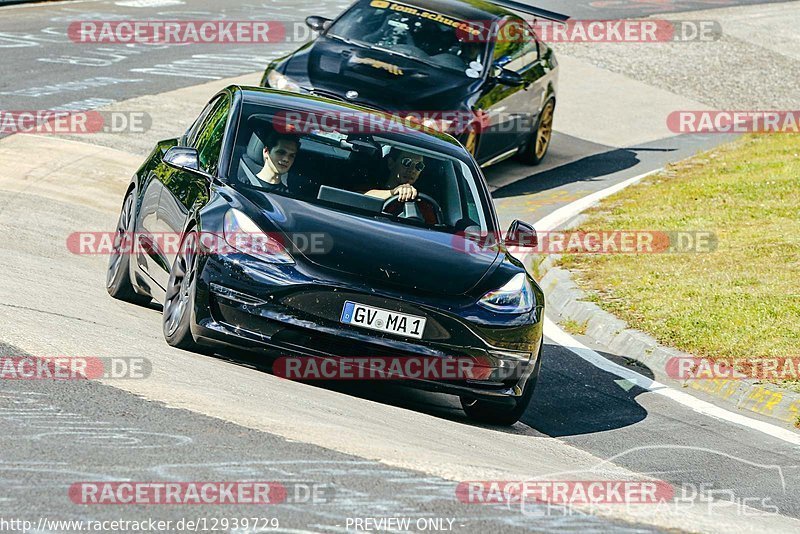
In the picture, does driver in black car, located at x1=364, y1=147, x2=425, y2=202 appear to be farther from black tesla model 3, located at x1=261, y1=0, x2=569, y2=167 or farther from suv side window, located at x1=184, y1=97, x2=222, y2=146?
black tesla model 3, located at x1=261, y1=0, x2=569, y2=167

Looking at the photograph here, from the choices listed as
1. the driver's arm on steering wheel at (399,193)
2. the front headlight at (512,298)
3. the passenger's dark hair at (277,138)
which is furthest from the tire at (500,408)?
the passenger's dark hair at (277,138)

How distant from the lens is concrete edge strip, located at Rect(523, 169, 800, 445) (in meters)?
9.07

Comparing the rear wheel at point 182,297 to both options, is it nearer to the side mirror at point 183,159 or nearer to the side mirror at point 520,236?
the side mirror at point 183,159

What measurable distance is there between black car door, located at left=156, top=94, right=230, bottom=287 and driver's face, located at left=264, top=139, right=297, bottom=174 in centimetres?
33

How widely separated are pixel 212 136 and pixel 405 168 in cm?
128

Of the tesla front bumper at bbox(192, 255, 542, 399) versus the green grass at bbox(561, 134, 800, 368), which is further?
the green grass at bbox(561, 134, 800, 368)

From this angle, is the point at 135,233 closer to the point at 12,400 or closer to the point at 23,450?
the point at 12,400

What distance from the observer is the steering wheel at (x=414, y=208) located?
8587mm

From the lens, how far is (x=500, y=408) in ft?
26.3

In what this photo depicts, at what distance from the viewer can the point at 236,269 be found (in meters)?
7.47
